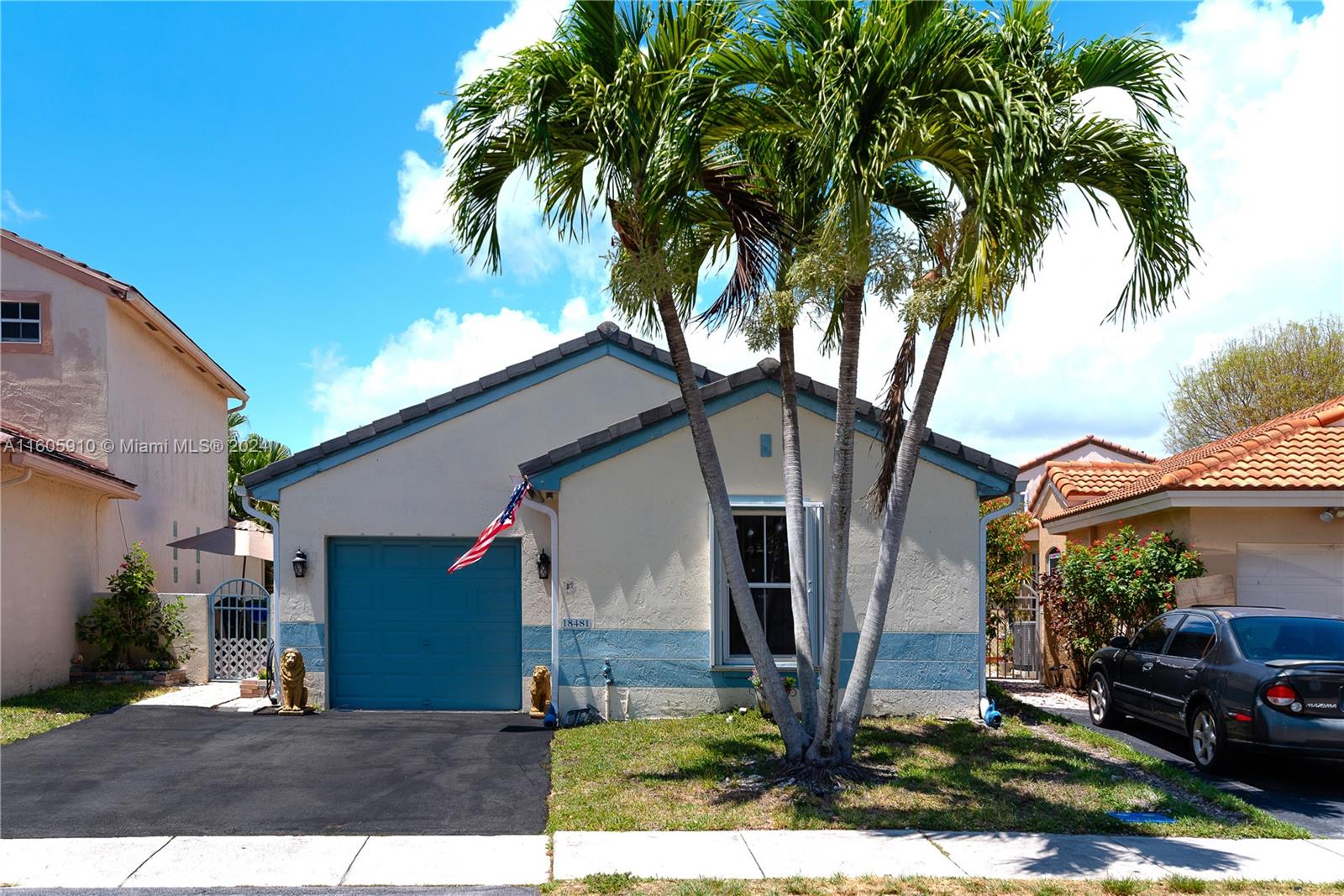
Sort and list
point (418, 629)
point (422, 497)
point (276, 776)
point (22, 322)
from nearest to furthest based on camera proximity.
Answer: point (276, 776) < point (418, 629) < point (422, 497) < point (22, 322)

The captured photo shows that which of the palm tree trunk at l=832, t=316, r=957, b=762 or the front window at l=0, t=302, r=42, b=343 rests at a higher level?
the front window at l=0, t=302, r=42, b=343

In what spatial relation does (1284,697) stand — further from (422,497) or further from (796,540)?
(422,497)

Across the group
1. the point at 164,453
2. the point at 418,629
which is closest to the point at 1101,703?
the point at 418,629

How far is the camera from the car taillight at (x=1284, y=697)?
29.2ft

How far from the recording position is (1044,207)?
780 cm

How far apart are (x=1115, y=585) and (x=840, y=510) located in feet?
23.6

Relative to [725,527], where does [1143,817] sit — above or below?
below

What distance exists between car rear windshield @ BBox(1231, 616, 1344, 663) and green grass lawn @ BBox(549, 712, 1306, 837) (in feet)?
5.01

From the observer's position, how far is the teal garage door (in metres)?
13.4

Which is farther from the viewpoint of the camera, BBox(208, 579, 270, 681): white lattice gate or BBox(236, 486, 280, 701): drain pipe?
BBox(208, 579, 270, 681): white lattice gate

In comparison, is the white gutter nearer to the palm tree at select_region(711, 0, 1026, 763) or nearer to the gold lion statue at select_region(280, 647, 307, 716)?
the gold lion statue at select_region(280, 647, 307, 716)

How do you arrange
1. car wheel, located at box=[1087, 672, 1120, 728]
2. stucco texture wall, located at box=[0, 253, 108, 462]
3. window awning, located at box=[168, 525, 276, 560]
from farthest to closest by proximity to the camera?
window awning, located at box=[168, 525, 276, 560], stucco texture wall, located at box=[0, 253, 108, 462], car wheel, located at box=[1087, 672, 1120, 728]

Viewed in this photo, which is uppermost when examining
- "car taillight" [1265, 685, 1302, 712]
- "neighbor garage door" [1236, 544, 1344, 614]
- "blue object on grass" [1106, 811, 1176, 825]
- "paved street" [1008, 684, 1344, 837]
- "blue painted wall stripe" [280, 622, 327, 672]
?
"neighbor garage door" [1236, 544, 1344, 614]

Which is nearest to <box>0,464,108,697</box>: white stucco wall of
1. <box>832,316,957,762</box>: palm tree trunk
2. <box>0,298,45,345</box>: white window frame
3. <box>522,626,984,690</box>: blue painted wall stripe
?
<box>0,298,45,345</box>: white window frame
